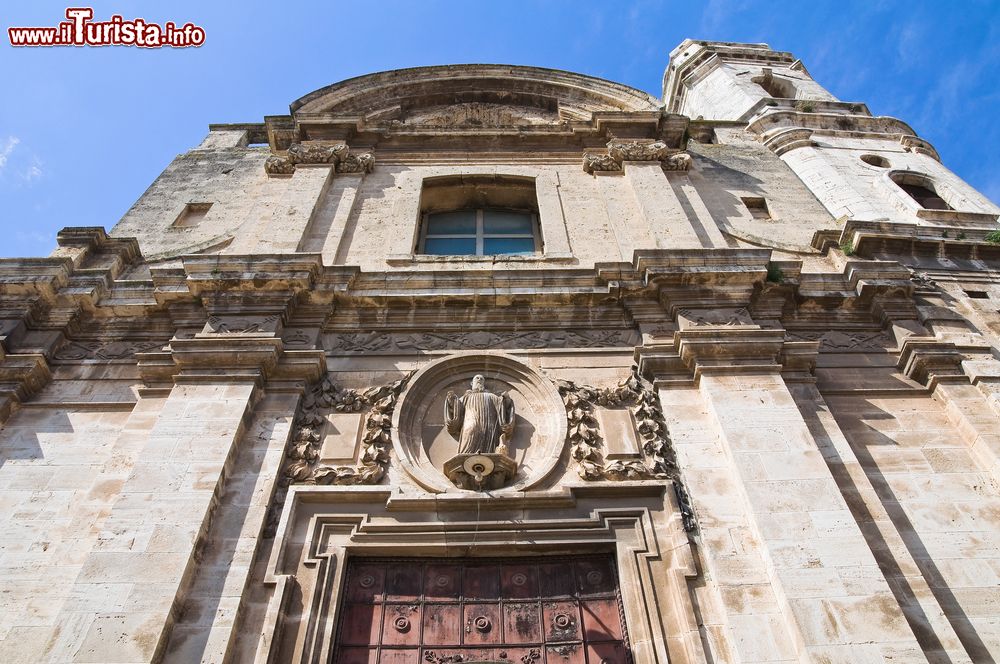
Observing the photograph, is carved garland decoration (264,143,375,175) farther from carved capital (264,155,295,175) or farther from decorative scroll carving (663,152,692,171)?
decorative scroll carving (663,152,692,171)

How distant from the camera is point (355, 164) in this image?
1198 centimetres

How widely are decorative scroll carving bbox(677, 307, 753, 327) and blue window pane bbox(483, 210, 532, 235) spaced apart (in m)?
3.88

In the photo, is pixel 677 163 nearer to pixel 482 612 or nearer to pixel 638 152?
pixel 638 152

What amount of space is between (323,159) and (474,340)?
17.7 ft

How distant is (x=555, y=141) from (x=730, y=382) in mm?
6939

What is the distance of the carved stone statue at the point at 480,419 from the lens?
6.86m

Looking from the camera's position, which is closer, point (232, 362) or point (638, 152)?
point (232, 362)

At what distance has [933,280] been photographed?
9789 millimetres

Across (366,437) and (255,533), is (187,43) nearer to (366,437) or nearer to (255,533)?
(366,437)

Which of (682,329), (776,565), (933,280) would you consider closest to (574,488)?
(776,565)

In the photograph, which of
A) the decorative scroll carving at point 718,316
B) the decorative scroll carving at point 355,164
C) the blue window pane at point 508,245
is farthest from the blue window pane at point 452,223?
the decorative scroll carving at point 718,316

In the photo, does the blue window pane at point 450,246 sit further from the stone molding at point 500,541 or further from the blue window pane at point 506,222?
the stone molding at point 500,541

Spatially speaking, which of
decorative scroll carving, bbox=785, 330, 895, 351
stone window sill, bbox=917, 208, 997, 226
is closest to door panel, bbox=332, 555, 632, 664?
decorative scroll carving, bbox=785, 330, 895, 351

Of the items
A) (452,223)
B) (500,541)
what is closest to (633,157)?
(452,223)
